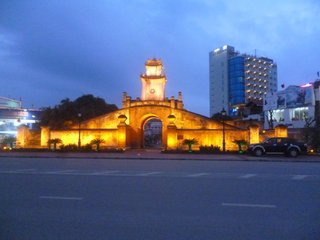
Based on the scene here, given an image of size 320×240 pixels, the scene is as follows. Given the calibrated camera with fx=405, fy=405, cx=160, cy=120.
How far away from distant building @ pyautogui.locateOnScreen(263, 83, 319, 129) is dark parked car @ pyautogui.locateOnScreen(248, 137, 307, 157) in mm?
26808

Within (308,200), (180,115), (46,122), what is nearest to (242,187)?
(308,200)

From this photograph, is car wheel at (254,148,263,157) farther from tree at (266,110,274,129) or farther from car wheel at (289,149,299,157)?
tree at (266,110,274,129)

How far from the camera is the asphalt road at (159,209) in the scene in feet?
22.7

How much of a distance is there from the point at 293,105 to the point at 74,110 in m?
36.3

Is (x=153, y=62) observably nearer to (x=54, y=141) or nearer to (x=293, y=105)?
(x=54, y=141)

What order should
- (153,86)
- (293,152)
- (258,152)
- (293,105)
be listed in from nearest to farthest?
(293,152), (258,152), (153,86), (293,105)

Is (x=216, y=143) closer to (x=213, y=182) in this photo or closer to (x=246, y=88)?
(x=213, y=182)

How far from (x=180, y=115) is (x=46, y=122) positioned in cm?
2526

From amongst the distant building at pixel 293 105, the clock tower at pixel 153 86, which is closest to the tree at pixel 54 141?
the clock tower at pixel 153 86

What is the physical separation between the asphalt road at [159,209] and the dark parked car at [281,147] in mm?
20348

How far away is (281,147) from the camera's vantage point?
33.6 metres

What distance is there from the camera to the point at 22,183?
42.9 ft

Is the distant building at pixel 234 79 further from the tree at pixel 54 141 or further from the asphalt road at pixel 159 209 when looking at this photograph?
the asphalt road at pixel 159 209

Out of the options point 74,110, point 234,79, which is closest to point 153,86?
point 74,110
